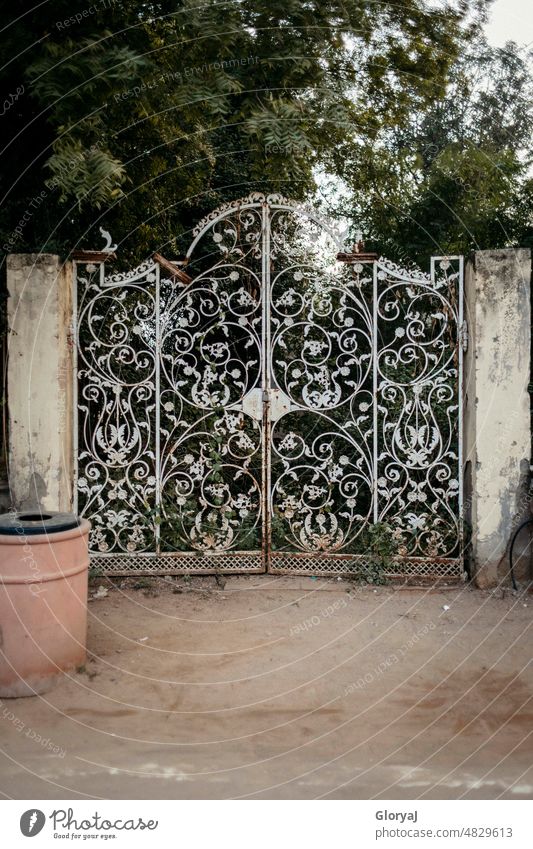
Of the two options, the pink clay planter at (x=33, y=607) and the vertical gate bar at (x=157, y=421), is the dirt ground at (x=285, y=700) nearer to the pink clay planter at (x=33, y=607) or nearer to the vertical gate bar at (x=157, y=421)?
the pink clay planter at (x=33, y=607)

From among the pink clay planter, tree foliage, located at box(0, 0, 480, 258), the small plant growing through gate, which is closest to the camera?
the pink clay planter

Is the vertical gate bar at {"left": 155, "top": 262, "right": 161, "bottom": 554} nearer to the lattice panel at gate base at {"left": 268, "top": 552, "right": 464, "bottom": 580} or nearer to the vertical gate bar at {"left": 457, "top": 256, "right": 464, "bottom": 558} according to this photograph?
the lattice panel at gate base at {"left": 268, "top": 552, "right": 464, "bottom": 580}

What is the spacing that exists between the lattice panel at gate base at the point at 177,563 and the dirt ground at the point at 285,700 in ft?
0.34

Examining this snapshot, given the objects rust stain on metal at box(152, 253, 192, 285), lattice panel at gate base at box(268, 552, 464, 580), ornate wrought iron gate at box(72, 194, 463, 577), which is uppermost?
rust stain on metal at box(152, 253, 192, 285)

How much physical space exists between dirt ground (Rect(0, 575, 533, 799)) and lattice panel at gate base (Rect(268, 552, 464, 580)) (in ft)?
0.33

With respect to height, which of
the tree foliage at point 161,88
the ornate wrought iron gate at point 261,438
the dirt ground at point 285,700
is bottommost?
the dirt ground at point 285,700

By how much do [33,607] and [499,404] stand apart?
330 cm

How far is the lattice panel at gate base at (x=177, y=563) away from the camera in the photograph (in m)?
5.13

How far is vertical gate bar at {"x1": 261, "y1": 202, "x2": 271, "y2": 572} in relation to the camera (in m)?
5.11

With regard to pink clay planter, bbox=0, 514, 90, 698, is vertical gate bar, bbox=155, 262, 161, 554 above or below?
above

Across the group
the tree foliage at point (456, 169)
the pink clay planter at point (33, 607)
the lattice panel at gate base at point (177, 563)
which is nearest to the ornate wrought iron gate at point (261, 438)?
the lattice panel at gate base at point (177, 563)

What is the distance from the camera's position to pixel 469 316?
502 centimetres

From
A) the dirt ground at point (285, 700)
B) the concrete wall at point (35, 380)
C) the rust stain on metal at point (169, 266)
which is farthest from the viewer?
the rust stain on metal at point (169, 266)

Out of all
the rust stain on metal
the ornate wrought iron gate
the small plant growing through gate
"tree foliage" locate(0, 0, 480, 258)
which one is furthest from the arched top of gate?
the small plant growing through gate
